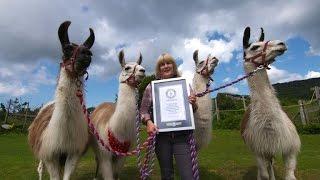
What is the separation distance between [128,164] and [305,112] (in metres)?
11.6

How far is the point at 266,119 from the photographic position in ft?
18.1

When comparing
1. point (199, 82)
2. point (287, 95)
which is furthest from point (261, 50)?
point (287, 95)

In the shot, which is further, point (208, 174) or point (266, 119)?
point (208, 174)

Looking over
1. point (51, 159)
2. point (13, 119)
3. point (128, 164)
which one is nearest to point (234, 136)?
point (128, 164)

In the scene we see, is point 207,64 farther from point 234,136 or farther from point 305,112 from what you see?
point 305,112

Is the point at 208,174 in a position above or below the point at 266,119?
below

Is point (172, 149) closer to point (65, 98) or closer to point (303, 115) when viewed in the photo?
point (65, 98)

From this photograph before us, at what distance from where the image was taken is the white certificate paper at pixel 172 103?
4.50 meters

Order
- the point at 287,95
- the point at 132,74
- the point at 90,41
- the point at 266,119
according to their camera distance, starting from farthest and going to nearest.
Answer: the point at 287,95
the point at 132,74
the point at 266,119
the point at 90,41

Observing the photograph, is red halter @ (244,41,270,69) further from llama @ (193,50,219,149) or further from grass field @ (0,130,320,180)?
grass field @ (0,130,320,180)

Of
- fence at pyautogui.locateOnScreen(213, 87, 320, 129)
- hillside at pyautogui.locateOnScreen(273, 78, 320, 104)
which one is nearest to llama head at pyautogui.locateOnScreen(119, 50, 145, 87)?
fence at pyautogui.locateOnScreen(213, 87, 320, 129)

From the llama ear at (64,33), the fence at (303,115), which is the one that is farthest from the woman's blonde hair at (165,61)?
the fence at (303,115)

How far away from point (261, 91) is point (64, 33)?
8.47ft

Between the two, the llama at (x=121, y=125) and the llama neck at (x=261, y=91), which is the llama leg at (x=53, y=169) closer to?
the llama at (x=121, y=125)
